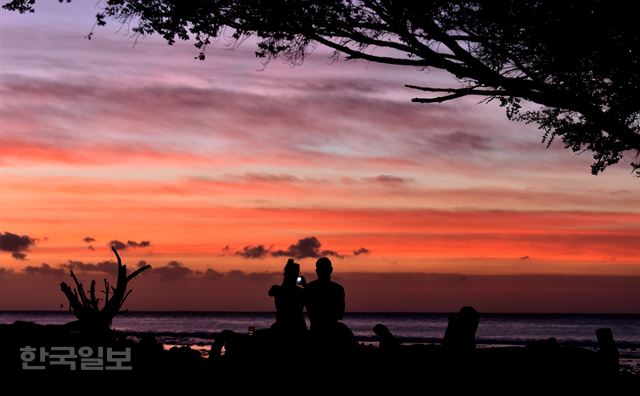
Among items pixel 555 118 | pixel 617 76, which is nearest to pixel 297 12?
pixel 617 76

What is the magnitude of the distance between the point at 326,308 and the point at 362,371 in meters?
1.19

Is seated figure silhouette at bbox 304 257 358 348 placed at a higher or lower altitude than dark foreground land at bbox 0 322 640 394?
higher

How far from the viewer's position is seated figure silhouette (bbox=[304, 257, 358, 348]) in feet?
48.0

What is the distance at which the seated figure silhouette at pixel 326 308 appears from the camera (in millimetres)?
14633

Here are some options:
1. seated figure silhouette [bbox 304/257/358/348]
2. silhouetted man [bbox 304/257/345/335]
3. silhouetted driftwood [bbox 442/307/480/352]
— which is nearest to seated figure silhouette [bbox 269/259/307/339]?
seated figure silhouette [bbox 304/257/358/348]

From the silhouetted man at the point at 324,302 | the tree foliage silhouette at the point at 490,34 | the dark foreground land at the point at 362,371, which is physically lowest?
the dark foreground land at the point at 362,371

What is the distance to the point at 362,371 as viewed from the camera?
1487cm

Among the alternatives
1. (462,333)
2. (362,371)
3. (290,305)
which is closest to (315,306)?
(290,305)

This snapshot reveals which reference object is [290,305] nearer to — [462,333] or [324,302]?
[324,302]

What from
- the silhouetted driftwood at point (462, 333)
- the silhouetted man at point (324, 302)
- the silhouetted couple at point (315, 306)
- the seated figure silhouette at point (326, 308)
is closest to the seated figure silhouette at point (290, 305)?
the silhouetted couple at point (315, 306)

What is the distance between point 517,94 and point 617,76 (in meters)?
2.34

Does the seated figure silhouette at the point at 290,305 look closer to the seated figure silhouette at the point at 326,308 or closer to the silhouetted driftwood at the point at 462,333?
the seated figure silhouette at the point at 326,308

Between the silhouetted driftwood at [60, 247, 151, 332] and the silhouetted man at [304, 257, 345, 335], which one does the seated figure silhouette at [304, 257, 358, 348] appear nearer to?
the silhouetted man at [304, 257, 345, 335]

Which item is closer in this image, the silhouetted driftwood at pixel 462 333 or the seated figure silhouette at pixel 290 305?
the silhouetted driftwood at pixel 462 333
